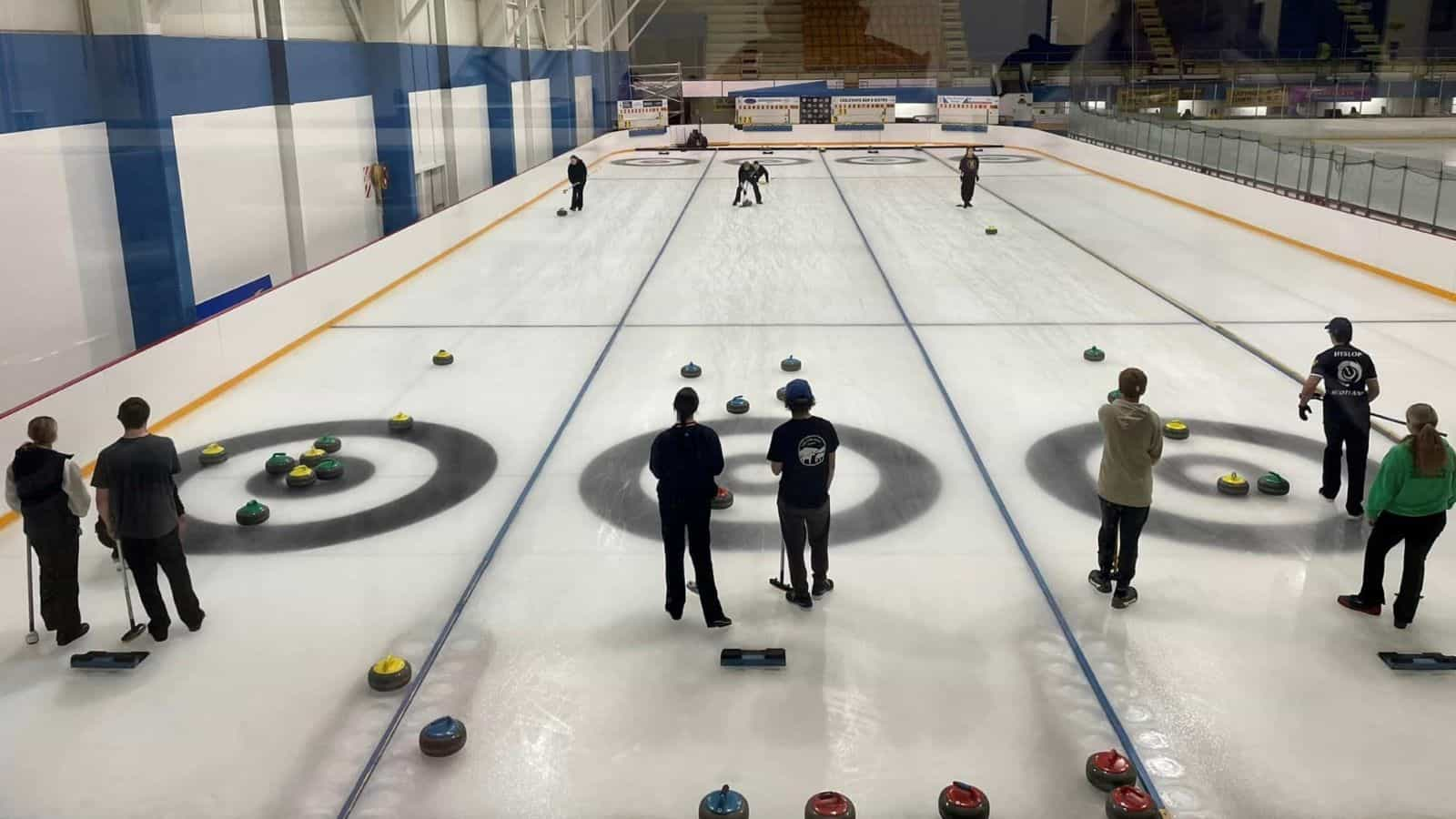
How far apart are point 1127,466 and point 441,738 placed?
3.93m

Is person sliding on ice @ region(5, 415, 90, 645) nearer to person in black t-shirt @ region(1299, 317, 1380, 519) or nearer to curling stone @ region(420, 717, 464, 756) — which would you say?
curling stone @ region(420, 717, 464, 756)

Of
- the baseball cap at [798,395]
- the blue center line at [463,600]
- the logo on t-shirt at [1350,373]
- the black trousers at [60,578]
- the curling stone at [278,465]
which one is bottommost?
the blue center line at [463,600]

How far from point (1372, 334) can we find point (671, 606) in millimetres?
10313

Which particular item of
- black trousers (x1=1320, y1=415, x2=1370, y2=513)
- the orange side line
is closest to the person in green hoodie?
black trousers (x1=1320, y1=415, x2=1370, y2=513)

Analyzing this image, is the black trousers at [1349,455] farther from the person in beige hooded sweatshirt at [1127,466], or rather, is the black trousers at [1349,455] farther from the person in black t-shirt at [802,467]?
the person in black t-shirt at [802,467]

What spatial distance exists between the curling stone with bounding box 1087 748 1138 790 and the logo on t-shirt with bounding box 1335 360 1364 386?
3.95 meters

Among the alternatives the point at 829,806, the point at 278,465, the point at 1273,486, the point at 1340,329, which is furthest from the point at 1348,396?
the point at 278,465

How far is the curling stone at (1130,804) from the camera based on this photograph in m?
4.86

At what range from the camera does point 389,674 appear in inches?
241

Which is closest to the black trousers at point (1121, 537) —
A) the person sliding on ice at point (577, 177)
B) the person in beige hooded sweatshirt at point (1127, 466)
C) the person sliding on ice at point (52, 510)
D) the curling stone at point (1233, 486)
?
the person in beige hooded sweatshirt at point (1127, 466)

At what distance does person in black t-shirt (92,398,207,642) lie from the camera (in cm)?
617

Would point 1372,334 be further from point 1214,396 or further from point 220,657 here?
point 220,657

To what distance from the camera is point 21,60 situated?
10.3 meters

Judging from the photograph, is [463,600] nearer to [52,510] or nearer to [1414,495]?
[52,510]
